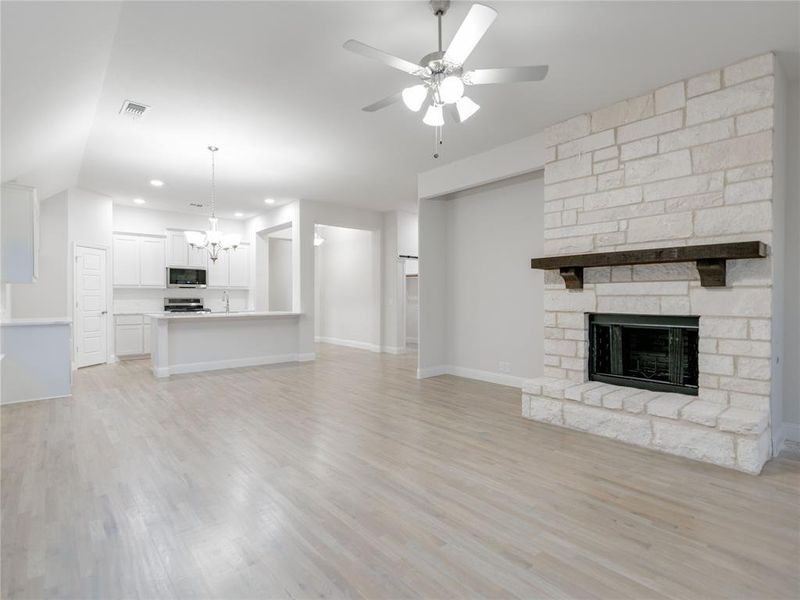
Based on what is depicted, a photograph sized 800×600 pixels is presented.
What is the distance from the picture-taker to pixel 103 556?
Result: 6.37 feet

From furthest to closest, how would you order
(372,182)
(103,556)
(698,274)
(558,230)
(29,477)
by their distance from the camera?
(372,182), (558,230), (698,274), (29,477), (103,556)

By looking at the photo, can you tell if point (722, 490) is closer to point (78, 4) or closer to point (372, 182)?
point (78, 4)

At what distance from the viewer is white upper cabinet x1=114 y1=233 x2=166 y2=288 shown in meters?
8.14

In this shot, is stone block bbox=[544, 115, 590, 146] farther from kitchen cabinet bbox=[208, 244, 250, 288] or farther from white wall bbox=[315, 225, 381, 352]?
kitchen cabinet bbox=[208, 244, 250, 288]

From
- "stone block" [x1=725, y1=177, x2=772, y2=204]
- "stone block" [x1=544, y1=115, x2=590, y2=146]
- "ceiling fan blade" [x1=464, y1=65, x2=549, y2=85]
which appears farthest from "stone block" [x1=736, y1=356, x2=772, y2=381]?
"ceiling fan blade" [x1=464, y1=65, x2=549, y2=85]

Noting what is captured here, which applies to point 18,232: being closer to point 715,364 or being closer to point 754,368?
point 715,364

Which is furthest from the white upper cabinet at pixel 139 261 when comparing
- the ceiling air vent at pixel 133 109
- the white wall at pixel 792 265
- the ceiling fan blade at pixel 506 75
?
the white wall at pixel 792 265

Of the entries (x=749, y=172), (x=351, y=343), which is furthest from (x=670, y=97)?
(x=351, y=343)

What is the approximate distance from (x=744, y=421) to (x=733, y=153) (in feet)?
6.51

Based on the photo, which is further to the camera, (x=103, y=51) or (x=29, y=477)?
(x=103, y=51)

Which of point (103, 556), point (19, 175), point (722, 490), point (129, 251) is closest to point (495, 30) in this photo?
point (722, 490)

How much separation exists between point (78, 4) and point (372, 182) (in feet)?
14.6

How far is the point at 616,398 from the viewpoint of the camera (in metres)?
3.53

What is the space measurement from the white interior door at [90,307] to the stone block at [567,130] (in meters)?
7.46
